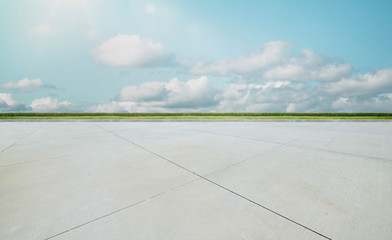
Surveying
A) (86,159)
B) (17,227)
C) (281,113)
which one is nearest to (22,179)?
(86,159)

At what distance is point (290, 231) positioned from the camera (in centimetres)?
155

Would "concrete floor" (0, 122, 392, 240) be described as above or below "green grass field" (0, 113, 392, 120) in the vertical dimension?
below

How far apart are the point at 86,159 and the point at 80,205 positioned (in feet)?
6.56

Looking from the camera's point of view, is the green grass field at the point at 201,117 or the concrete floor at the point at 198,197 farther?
the green grass field at the point at 201,117

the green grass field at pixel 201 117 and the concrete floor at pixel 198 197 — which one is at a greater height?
the green grass field at pixel 201 117

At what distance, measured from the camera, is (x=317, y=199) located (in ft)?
6.74

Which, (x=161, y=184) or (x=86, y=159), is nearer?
(x=161, y=184)

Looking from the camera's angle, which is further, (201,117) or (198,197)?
(201,117)

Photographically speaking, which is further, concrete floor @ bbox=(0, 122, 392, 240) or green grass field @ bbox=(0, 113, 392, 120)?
green grass field @ bbox=(0, 113, 392, 120)

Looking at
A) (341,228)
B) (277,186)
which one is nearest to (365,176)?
(277,186)

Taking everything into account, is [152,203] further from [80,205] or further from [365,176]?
[365,176]

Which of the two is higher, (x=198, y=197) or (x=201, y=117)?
(x=201, y=117)

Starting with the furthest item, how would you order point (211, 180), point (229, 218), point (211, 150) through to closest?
1. point (211, 150)
2. point (211, 180)
3. point (229, 218)

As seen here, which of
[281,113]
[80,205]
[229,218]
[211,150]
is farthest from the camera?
[281,113]
